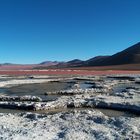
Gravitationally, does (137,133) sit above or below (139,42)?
below

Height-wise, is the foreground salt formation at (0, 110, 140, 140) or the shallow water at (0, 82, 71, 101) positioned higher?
the shallow water at (0, 82, 71, 101)

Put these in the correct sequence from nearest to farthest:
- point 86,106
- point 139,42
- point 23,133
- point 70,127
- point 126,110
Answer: point 23,133 < point 70,127 < point 126,110 < point 86,106 < point 139,42

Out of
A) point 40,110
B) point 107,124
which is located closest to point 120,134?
point 107,124

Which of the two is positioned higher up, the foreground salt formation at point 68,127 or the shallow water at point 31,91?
the shallow water at point 31,91

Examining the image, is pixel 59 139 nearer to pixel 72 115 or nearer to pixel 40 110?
pixel 72 115

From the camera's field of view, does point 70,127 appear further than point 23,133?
Yes

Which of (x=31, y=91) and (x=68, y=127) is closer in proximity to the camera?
(x=68, y=127)

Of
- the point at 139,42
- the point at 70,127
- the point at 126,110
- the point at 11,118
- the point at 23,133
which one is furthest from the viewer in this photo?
the point at 139,42

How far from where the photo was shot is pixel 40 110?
17.2 m

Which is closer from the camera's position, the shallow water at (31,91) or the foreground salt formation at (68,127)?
the foreground salt formation at (68,127)

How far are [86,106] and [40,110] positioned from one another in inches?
107

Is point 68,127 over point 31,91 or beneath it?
Result: beneath

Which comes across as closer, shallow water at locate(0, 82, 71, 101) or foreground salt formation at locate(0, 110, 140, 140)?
foreground salt formation at locate(0, 110, 140, 140)

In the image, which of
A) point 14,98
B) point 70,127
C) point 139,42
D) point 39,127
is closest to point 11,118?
point 39,127
